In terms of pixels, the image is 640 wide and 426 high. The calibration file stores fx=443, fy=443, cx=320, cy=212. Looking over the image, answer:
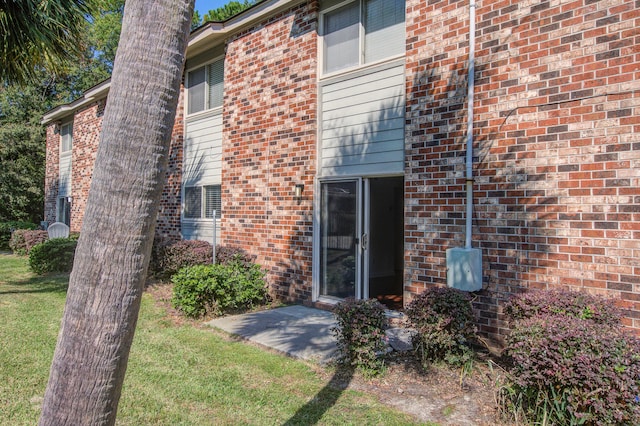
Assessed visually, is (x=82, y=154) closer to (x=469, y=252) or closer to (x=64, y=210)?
(x=64, y=210)

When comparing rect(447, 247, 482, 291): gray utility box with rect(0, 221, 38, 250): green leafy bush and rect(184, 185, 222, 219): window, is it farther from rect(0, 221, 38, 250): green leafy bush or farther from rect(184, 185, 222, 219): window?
rect(0, 221, 38, 250): green leafy bush

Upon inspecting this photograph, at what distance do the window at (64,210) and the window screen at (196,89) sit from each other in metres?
9.80

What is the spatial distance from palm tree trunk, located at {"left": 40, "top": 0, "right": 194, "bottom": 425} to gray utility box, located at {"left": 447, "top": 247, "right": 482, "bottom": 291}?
427 cm

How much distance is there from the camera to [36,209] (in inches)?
943

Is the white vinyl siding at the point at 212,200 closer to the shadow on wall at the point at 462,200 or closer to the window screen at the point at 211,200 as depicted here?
the window screen at the point at 211,200

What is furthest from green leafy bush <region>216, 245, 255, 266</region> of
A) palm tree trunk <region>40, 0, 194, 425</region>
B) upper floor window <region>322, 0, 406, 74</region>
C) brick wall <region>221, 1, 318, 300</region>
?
palm tree trunk <region>40, 0, 194, 425</region>

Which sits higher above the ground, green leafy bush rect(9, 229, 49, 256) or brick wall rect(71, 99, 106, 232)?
brick wall rect(71, 99, 106, 232)

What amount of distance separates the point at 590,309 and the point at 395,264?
27.8ft

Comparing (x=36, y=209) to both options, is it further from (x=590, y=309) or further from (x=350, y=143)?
(x=590, y=309)

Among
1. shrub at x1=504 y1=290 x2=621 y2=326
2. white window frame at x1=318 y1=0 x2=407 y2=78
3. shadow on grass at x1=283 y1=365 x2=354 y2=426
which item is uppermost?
white window frame at x1=318 y1=0 x2=407 y2=78

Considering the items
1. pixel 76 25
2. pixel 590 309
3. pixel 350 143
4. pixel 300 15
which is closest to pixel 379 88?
pixel 350 143

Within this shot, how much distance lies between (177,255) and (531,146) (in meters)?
7.49

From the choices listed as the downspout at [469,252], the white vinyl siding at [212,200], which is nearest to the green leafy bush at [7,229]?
the white vinyl siding at [212,200]

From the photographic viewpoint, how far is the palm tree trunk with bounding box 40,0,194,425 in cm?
182
